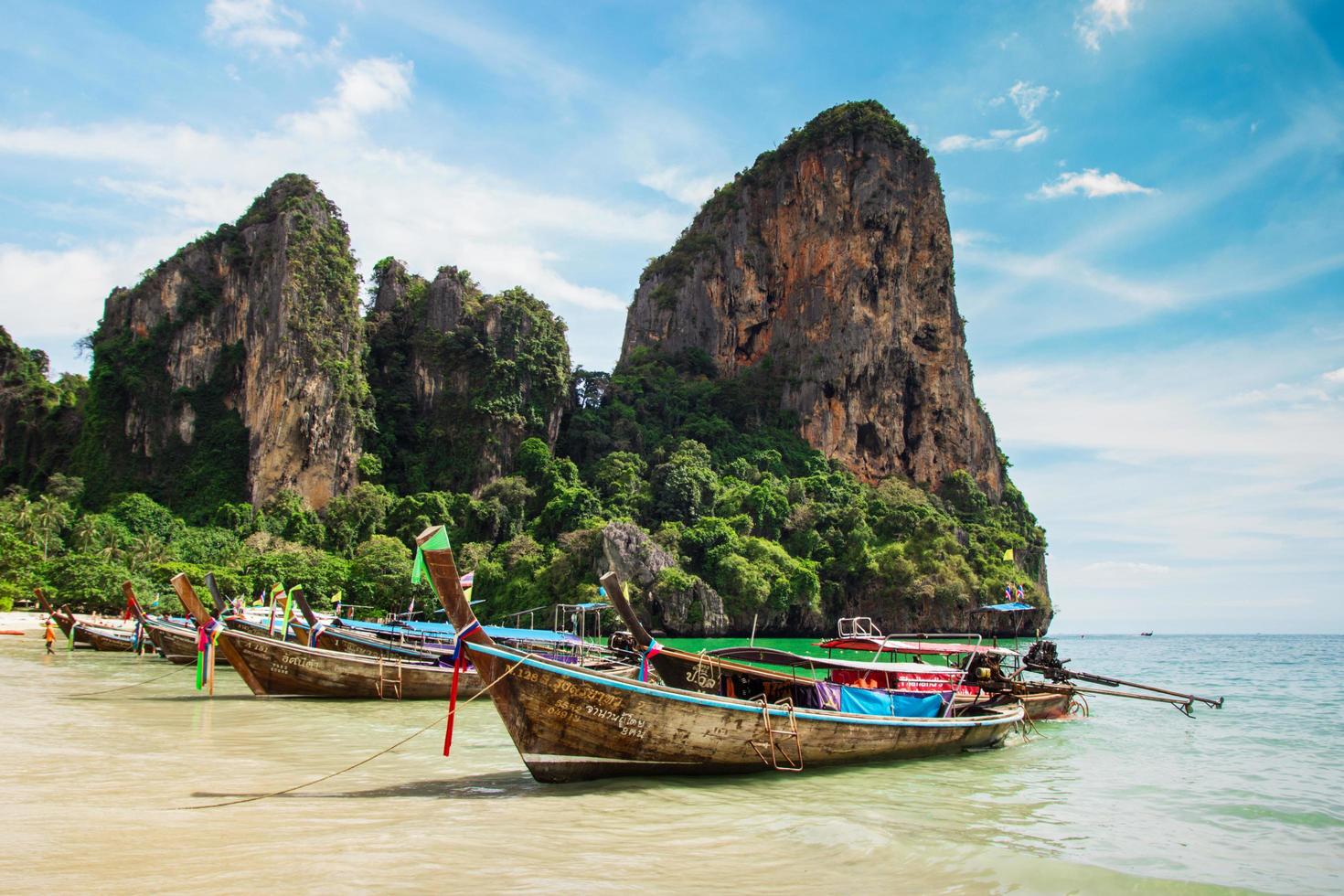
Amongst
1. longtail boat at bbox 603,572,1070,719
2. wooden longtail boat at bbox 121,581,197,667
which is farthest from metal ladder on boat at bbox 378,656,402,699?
wooden longtail boat at bbox 121,581,197,667

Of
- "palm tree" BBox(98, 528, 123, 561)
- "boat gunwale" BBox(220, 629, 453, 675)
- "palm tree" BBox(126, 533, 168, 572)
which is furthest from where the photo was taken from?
"palm tree" BBox(98, 528, 123, 561)

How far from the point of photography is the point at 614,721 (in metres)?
9.59

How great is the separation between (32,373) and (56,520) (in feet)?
92.1

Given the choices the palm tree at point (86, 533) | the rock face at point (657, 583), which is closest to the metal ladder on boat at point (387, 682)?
the rock face at point (657, 583)

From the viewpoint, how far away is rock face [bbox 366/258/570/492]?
2420 inches

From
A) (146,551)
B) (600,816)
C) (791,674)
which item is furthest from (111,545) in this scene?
(600,816)

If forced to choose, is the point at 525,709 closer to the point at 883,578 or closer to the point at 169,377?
the point at 883,578

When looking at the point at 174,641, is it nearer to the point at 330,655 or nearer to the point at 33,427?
the point at 330,655

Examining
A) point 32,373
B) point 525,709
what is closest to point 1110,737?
point 525,709

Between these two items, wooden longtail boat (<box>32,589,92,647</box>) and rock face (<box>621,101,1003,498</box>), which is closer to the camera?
wooden longtail boat (<box>32,589,92,647</box>)

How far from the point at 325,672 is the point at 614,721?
407 inches

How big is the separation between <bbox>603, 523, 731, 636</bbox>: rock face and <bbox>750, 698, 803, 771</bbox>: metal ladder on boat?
33.5m

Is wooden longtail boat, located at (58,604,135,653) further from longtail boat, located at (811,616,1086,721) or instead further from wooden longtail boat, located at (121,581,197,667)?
longtail boat, located at (811,616,1086,721)

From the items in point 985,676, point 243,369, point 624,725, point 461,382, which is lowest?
point 985,676
